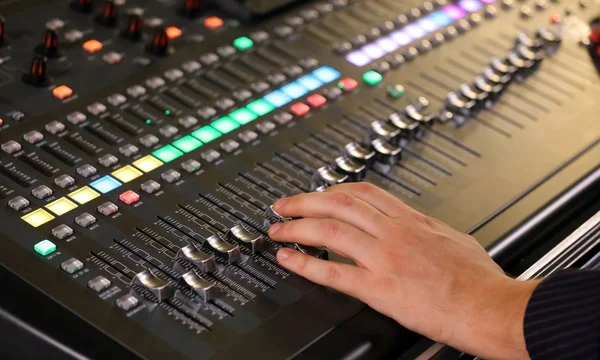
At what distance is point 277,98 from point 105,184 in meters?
0.40

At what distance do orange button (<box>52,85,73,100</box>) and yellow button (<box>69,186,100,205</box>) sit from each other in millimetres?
246

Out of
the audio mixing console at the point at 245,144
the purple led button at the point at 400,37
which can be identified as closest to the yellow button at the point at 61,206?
the audio mixing console at the point at 245,144

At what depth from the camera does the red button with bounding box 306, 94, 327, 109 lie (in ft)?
5.54

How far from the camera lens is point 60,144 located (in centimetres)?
145

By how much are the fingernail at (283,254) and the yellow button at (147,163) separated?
0.85 feet

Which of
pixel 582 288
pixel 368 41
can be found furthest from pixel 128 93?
pixel 582 288

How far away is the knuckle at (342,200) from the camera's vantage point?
136cm

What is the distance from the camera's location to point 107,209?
4.41 ft

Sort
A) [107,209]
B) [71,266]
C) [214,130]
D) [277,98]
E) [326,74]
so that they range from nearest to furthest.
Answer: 1. [71,266]
2. [107,209]
3. [214,130]
4. [277,98]
5. [326,74]

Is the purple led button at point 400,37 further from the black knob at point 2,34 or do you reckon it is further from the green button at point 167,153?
the black knob at point 2,34

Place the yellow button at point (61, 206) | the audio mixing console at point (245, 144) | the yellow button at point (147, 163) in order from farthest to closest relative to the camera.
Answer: the yellow button at point (147, 163), the yellow button at point (61, 206), the audio mixing console at point (245, 144)

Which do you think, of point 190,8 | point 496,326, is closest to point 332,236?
point 496,326

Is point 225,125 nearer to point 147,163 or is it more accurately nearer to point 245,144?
point 245,144

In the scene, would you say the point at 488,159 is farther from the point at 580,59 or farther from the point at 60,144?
the point at 60,144
